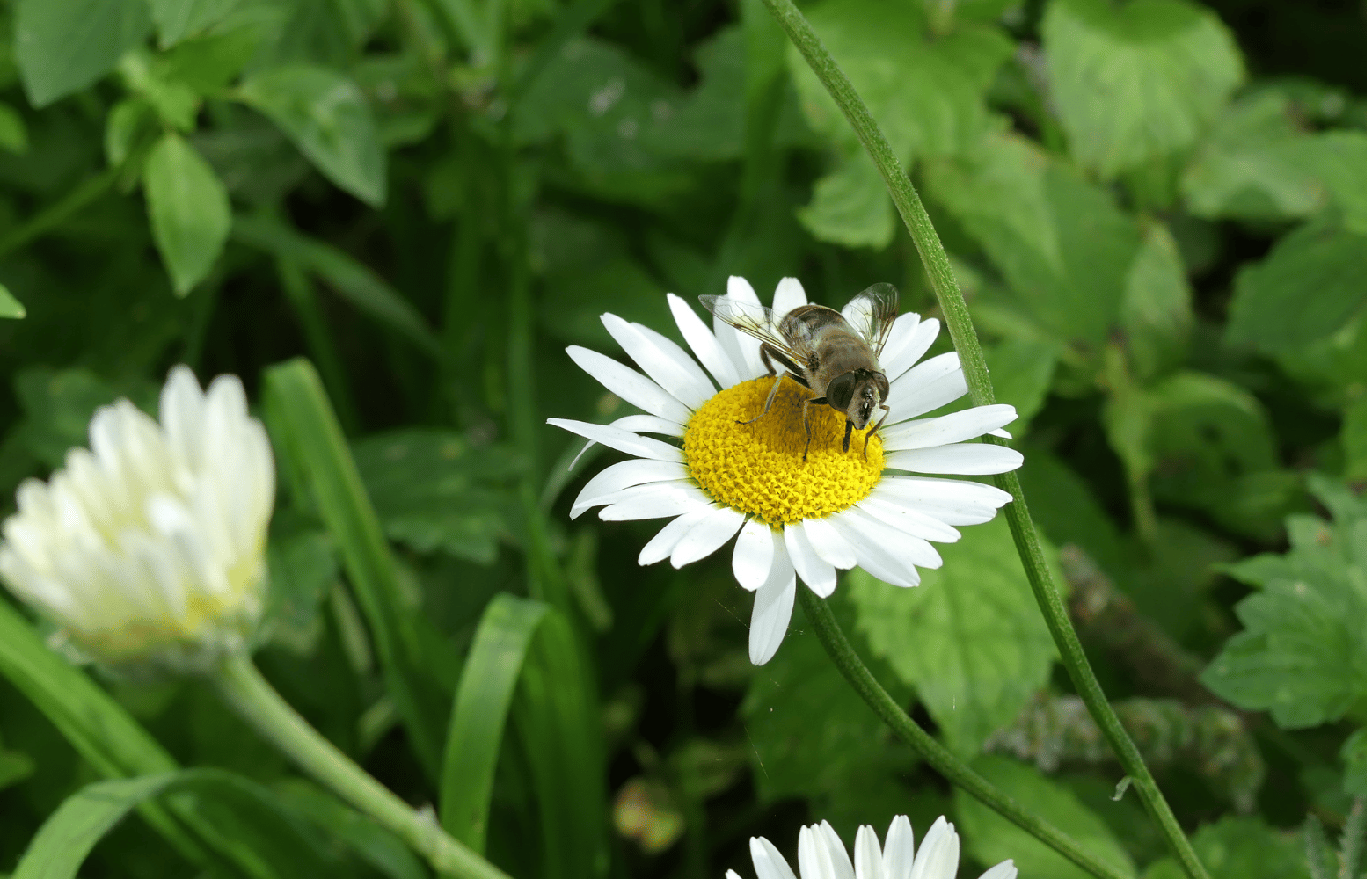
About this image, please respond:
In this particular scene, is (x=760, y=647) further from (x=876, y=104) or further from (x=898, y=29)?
(x=898, y=29)

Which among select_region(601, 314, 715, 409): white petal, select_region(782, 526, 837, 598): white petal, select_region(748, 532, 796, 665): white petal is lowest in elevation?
select_region(748, 532, 796, 665): white petal

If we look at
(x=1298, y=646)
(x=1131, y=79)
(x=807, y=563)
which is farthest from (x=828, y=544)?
(x=1131, y=79)

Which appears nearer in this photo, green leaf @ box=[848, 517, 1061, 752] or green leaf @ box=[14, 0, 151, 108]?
green leaf @ box=[848, 517, 1061, 752]

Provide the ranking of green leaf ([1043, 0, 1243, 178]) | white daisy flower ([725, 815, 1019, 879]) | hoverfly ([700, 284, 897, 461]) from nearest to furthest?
white daisy flower ([725, 815, 1019, 879]) < hoverfly ([700, 284, 897, 461]) < green leaf ([1043, 0, 1243, 178])

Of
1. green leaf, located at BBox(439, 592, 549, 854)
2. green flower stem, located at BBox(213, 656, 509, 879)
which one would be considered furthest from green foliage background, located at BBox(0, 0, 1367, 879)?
green flower stem, located at BBox(213, 656, 509, 879)

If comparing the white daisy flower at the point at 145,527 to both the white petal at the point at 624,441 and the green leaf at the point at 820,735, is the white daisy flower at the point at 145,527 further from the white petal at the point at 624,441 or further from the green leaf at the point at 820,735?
the green leaf at the point at 820,735

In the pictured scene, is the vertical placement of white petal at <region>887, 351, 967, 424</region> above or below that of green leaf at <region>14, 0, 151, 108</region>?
below

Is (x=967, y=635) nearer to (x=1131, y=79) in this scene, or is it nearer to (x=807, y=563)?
(x=807, y=563)

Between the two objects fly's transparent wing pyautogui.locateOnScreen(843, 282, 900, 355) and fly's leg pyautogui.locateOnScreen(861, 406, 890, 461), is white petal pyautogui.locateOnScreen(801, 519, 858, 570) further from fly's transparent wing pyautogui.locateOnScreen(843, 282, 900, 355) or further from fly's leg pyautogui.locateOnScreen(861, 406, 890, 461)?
fly's transparent wing pyautogui.locateOnScreen(843, 282, 900, 355)

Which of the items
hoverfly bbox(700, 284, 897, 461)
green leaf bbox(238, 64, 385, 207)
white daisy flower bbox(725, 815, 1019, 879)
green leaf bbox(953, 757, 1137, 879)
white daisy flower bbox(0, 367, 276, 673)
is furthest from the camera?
green leaf bbox(238, 64, 385, 207)
